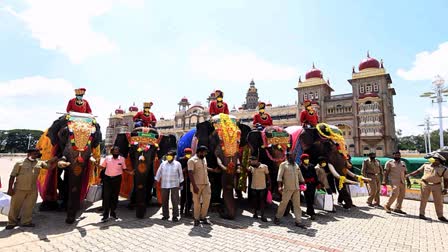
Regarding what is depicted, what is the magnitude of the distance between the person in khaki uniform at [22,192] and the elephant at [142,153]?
1840 mm

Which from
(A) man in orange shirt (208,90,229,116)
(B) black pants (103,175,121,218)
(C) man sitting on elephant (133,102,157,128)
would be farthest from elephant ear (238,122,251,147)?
(B) black pants (103,175,121,218)

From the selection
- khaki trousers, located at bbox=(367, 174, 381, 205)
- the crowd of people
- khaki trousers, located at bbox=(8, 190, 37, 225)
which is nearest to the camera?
khaki trousers, located at bbox=(8, 190, 37, 225)

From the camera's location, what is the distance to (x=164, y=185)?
5488mm

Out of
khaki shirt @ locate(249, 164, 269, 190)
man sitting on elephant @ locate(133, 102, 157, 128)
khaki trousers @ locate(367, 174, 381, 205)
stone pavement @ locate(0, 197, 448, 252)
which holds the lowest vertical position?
stone pavement @ locate(0, 197, 448, 252)

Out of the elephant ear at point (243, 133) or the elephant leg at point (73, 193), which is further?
the elephant ear at point (243, 133)

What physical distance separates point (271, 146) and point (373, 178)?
3.75 meters

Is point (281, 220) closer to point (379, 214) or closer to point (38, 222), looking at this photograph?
point (379, 214)

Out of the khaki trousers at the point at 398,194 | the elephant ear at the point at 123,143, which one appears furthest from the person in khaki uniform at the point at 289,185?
the elephant ear at the point at 123,143

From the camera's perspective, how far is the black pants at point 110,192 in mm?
5254

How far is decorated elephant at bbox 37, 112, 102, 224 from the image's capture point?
4.88 metres

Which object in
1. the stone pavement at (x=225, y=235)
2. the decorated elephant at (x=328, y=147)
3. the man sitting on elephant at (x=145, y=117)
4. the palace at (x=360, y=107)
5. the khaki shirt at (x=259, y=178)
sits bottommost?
the stone pavement at (x=225, y=235)

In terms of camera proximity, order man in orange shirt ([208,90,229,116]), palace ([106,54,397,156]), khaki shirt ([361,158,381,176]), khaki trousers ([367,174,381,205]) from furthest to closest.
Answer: palace ([106,54,397,156])
khaki shirt ([361,158,381,176])
khaki trousers ([367,174,381,205])
man in orange shirt ([208,90,229,116])

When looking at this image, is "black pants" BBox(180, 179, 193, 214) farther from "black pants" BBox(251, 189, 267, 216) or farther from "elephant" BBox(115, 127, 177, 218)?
"black pants" BBox(251, 189, 267, 216)

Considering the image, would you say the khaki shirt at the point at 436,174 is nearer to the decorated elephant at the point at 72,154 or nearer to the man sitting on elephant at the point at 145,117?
the man sitting on elephant at the point at 145,117
